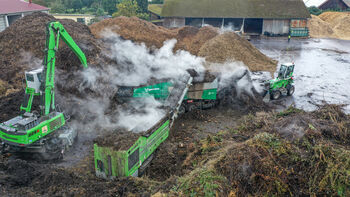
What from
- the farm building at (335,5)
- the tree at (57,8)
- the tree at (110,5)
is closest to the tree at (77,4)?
the tree at (57,8)

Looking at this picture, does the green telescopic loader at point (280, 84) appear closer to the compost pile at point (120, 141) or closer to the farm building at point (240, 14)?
the compost pile at point (120, 141)

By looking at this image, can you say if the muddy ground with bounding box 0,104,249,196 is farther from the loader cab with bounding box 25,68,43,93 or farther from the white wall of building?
the white wall of building

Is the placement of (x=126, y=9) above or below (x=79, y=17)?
above

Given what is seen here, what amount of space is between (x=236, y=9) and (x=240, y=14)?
1.37 m

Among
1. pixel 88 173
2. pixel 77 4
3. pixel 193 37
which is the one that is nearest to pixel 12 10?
pixel 193 37

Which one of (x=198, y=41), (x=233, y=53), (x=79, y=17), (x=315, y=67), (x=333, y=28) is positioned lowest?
(x=315, y=67)

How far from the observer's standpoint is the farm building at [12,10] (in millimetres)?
24906

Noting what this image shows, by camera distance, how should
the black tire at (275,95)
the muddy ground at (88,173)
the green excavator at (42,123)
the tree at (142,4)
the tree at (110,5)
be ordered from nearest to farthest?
the muddy ground at (88,173)
the green excavator at (42,123)
the black tire at (275,95)
the tree at (142,4)
the tree at (110,5)

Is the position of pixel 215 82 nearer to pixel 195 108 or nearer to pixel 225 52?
pixel 195 108

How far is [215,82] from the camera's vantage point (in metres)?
15.0

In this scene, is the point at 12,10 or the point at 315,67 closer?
the point at 315,67

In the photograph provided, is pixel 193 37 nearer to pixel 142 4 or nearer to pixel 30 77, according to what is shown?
pixel 142 4

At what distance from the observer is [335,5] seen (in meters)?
51.4

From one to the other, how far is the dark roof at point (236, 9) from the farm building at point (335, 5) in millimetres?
15567
